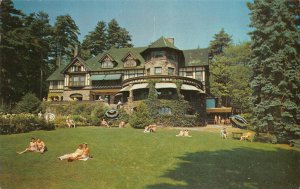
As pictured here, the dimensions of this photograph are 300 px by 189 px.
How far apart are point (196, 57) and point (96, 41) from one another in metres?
24.7

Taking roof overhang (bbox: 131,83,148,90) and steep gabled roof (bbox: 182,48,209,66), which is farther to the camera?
steep gabled roof (bbox: 182,48,209,66)

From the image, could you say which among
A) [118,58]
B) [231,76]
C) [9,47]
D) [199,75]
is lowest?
[9,47]

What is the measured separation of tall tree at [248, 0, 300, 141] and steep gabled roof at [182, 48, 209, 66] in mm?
20150

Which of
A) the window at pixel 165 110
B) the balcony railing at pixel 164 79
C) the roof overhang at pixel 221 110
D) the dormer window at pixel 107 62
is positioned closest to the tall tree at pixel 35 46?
the dormer window at pixel 107 62

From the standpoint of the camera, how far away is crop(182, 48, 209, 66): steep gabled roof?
39.4m

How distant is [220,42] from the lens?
52.2 metres

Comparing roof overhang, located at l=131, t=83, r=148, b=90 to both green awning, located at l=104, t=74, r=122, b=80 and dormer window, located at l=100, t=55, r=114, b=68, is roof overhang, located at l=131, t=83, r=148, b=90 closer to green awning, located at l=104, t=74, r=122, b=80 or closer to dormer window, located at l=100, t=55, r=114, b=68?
green awning, located at l=104, t=74, r=122, b=80

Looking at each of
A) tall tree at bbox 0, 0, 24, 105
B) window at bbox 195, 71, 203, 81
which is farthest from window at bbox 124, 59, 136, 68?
tall tree at bbox 0, 0, 24, 105

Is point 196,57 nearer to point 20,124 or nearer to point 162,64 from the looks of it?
point 162,64

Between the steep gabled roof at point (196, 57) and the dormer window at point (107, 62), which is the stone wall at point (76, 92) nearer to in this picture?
the dormer window at point (107, 62)

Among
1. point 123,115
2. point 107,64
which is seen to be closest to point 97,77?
point 107,64

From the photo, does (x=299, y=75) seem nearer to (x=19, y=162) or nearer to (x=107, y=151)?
(x=107, y=151)

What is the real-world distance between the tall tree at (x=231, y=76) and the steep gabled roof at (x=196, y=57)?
16.0 feet

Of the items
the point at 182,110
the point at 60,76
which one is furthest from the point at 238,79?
the point at 60,76
